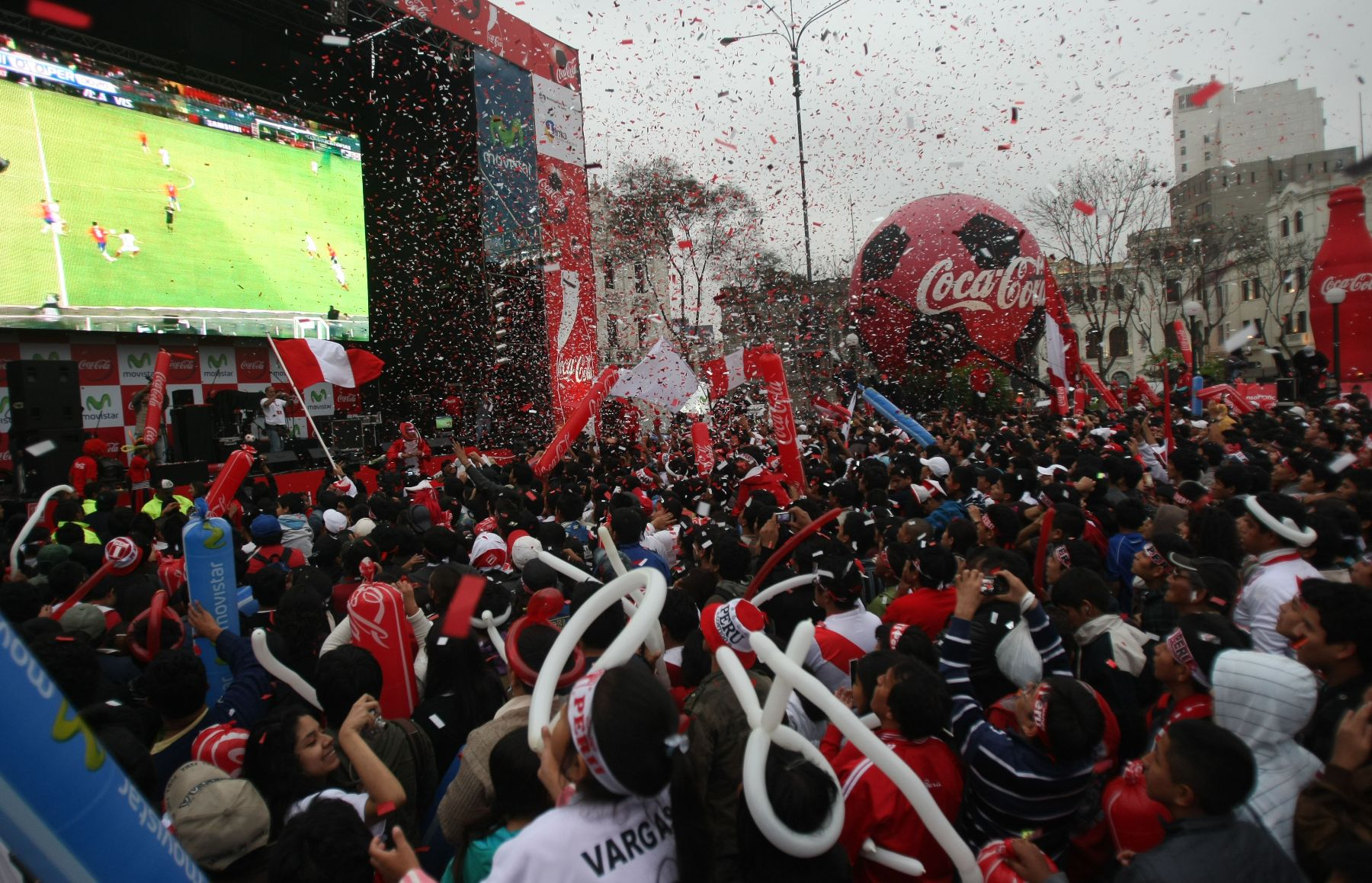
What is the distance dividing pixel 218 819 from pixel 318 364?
30.4 feet

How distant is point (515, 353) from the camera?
19453 millimetres

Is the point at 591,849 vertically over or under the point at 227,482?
under

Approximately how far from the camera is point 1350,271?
18.8 meters

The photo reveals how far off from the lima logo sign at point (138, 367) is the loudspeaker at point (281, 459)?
10.9ft

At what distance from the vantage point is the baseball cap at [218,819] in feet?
7.11

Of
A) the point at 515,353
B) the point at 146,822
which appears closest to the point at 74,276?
the point at 515,353

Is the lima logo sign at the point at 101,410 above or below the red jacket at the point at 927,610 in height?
above

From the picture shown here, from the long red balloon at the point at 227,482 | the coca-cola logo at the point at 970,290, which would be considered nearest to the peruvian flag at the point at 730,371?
the long red balloon at the point at 227,482

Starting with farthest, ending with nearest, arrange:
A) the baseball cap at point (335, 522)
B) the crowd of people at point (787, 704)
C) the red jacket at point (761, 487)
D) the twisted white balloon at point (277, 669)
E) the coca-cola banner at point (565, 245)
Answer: the coca-cola banner at point (565, 245) → the red jacket at point (761, 487) → the baseball cap at point (335, 522) → the twisted white balloon at point (277, 669) → the crowd of people at point (787, 704)

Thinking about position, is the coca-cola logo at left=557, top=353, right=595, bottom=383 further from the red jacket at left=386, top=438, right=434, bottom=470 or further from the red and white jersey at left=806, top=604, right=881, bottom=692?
the red and white jersey at left=806, top=604, right=881, bottom=692

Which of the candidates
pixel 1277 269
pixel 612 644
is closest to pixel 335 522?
pixel 612 644

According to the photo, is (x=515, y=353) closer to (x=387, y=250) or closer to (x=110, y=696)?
(x=387, y=250)

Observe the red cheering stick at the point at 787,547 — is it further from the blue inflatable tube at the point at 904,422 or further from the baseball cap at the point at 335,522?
the blue inflatable tube at the point at 904,422

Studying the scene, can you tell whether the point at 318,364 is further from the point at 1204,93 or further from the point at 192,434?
the point at 1204,93
